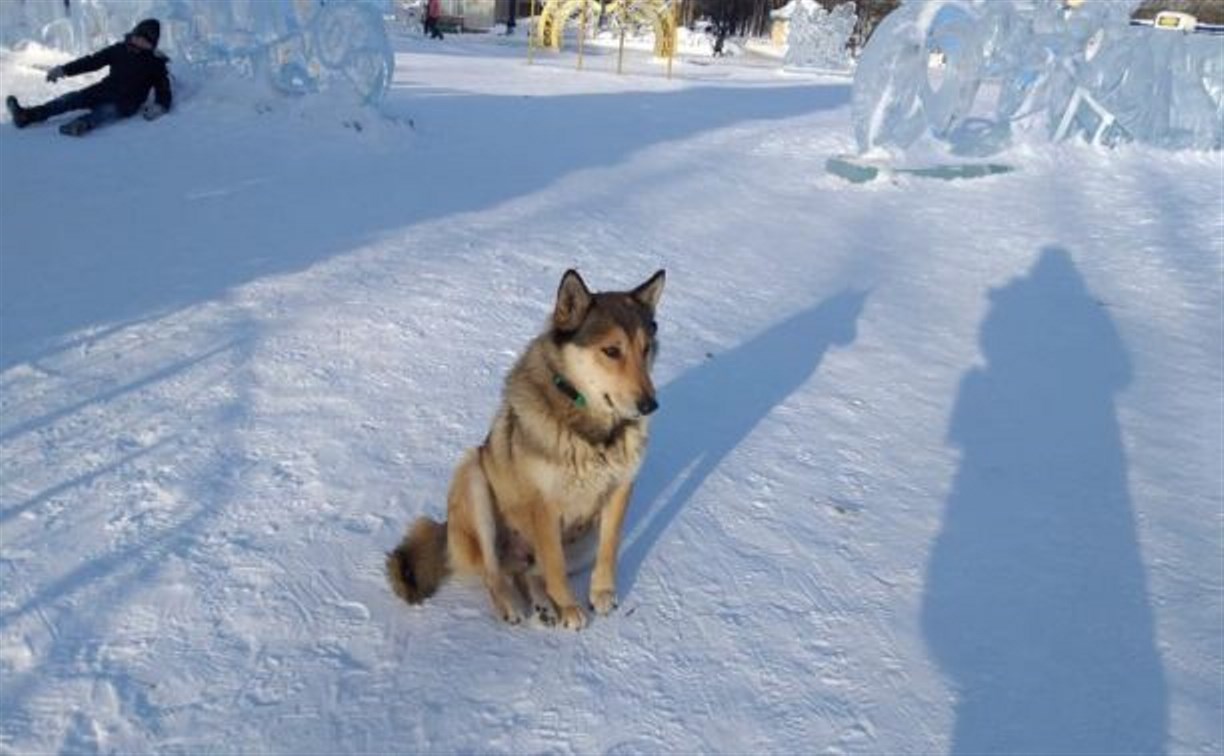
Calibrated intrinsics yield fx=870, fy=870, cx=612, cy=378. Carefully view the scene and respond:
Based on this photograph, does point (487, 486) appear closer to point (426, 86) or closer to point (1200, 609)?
point (1200, 609)

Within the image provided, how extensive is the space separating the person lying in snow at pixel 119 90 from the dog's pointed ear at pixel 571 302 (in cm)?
805

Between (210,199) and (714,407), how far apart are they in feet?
15.8

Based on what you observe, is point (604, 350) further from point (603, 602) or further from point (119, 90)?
point (119, 90)

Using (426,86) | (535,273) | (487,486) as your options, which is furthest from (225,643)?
(426,86)

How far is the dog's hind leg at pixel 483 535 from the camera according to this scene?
283 cm

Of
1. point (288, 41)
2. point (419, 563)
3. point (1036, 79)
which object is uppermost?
point (1036, 79)

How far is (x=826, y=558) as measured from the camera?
339 centimetres

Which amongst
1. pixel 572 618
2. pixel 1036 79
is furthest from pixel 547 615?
pixel 1036 79

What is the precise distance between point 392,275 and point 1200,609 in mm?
4753

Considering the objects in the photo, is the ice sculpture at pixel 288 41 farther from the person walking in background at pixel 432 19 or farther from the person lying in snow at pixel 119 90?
the person walking in background at pixel 432 19

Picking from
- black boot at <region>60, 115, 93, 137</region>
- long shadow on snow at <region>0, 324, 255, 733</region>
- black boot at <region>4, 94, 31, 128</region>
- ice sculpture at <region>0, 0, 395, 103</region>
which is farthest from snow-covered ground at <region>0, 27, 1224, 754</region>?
ice sculpture at <region>0, 0, 395, 103</region>

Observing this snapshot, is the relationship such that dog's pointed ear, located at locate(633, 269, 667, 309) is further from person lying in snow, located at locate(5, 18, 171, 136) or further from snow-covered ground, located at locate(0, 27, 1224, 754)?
person lying in snow, located at locate(5, 18, 171, 136)

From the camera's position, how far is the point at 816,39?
99.1 ft

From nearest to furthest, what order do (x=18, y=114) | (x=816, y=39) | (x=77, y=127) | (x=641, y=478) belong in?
(x=641, y=478) < (x=77, y=127) < (x=18, y=114) < (x=816, y=39)
